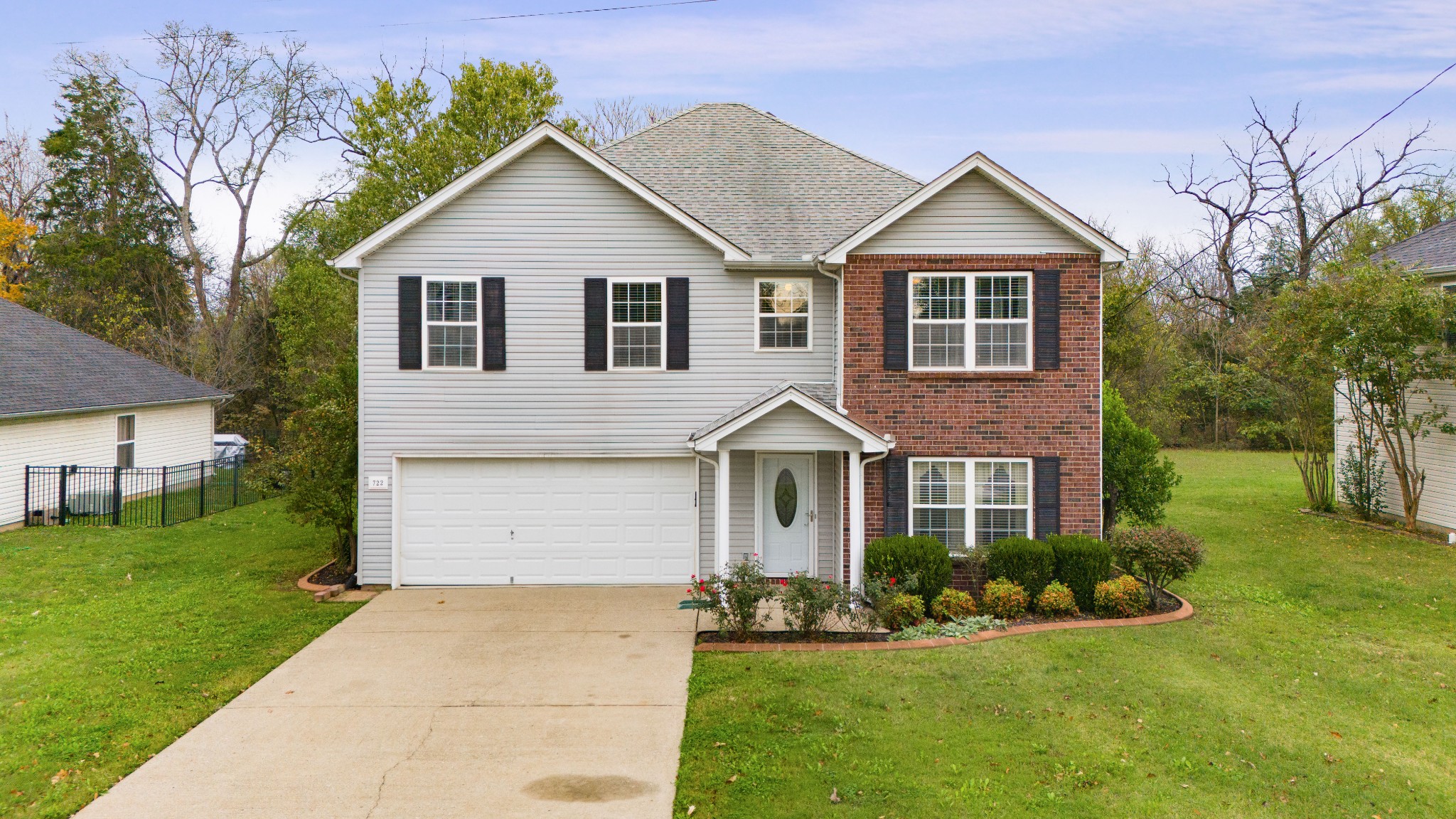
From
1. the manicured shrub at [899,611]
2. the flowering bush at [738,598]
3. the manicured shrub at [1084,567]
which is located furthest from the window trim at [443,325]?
the manicured shrub at [1084,567]

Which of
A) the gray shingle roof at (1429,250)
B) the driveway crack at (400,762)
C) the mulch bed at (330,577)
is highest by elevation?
the gray shingle roof at (1429,250)

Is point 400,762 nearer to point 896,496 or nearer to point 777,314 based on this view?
point 896,496

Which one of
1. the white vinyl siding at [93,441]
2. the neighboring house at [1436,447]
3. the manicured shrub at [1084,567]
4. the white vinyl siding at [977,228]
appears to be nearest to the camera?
the manicured shrub at [1084,567]

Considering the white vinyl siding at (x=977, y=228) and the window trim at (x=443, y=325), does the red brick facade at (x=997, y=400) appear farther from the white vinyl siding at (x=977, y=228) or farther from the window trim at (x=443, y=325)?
the window trim at (x=443, y=325)

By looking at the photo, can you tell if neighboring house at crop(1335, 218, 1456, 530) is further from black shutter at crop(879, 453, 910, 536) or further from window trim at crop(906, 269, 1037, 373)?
black shutter at crop(879, 453, 910, 536)

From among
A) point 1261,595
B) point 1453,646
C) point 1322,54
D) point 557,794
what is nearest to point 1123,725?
point 557,794

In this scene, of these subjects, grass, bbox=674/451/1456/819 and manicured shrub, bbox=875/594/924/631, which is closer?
grass, bbox=674/451/1456/819

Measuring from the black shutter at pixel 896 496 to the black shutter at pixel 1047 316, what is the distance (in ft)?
8.34

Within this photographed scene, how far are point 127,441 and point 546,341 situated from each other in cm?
1599

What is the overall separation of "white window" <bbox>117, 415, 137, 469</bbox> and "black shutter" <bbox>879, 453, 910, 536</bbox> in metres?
20.2

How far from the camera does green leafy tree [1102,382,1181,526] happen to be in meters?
14.8

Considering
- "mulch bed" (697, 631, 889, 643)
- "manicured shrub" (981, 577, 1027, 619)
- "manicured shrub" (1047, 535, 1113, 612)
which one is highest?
"manicured shrub" (1047, 535, 1113, 612)

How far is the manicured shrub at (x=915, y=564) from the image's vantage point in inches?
460

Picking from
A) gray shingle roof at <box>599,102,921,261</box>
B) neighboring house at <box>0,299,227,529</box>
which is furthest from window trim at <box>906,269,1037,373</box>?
neighboring house at <box>0,299,227,529</box>
